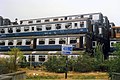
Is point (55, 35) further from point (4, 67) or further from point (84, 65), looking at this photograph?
point (4, 67)

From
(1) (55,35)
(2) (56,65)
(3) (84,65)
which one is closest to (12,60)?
(2) (56,65)

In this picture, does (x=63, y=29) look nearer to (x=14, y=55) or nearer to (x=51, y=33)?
(x=51, y=33)

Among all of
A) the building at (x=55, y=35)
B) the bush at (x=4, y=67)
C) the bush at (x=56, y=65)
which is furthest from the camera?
the building at (x=55, y=35)

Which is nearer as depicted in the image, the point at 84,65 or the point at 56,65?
the point at 84,65

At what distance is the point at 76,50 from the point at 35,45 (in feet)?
32.2

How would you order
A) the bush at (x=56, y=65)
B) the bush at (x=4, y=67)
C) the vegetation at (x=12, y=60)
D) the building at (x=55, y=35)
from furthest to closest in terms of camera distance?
the building at (x=55, y=35) → the bush at (x=56, y=65) → the vegetation at (x=12, y=60) → the bush at (x=4, y=67)

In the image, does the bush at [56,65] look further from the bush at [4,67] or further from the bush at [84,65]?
the bush at [4,67]

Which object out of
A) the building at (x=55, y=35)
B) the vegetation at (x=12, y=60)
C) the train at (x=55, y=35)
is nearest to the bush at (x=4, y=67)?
the vegetation at (x=12, y=60)

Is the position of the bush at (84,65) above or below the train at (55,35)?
below

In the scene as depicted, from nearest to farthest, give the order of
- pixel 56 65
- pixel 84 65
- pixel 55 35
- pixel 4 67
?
pixel 4 67, pixel 84 65, pixel 56 65, pixel 55 35

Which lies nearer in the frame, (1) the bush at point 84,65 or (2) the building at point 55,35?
(1) the bush at point 84,65

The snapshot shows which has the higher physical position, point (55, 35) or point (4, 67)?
point (55, 35)

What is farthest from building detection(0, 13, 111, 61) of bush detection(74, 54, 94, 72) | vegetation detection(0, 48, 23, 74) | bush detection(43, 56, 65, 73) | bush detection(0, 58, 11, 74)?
bush detection(0, 58, 11, 74)

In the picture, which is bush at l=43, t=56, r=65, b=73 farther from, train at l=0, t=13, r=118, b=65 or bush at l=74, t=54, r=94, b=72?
train at l=0, t=13, r=118, b=65
